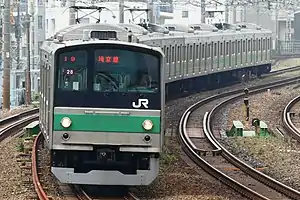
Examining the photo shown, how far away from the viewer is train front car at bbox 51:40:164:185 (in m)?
10.5

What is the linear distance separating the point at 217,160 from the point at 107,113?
4568 mm

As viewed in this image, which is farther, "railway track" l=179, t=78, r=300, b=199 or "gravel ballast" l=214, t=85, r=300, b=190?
"gravel ballast" l=214, t=85, r=300, b=190

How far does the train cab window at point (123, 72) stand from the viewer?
10.7 m

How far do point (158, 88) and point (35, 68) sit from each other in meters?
33.6

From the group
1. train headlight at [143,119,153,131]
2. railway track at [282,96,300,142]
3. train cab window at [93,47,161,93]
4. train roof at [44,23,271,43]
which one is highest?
train roof at [44,23,271,43]

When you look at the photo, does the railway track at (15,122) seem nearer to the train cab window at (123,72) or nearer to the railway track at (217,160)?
the railway track at (217,160)

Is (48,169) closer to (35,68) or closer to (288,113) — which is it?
(288,113)

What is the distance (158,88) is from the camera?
10.8m

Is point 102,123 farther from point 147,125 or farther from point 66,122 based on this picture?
point 147,125

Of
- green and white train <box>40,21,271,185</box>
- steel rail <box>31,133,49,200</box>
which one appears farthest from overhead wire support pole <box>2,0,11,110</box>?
green and white train <box>40,21,271,185</box>

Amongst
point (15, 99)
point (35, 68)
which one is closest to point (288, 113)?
point (15, 99)

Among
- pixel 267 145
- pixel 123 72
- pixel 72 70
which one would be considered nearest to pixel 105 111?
pixel 123 72

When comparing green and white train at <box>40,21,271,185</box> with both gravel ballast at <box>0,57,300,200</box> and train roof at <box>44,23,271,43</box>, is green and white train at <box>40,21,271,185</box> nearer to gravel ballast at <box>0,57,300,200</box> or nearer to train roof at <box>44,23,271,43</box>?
train roof at <box>44,23,271,43</box>

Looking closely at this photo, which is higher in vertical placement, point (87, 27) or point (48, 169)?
point (87, 27)
